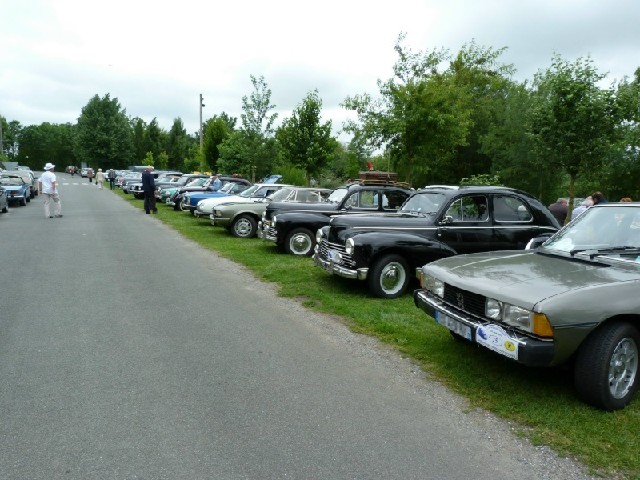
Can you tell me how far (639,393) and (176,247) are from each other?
10402 millimetres

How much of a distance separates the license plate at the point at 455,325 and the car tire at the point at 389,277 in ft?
8.64

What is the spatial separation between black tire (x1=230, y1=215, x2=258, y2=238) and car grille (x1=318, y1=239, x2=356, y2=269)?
266 inches

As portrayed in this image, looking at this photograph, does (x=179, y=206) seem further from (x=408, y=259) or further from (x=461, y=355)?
(x=461, y=355)

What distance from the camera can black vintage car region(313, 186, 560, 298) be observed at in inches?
303

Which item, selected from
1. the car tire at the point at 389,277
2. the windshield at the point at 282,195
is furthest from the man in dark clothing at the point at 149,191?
the car tire at the point at 389,277

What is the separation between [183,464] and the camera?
328 centimetres

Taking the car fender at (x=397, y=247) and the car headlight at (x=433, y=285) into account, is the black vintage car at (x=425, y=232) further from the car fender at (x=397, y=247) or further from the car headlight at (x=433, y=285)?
the car headlight at (x=433, y=285)

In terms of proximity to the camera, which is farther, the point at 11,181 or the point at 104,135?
the point at 104,135

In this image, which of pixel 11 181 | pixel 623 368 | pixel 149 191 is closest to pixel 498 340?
pixel 623 368

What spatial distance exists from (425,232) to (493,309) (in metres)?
3.90

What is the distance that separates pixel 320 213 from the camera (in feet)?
40.2

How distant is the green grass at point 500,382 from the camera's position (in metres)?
3.62

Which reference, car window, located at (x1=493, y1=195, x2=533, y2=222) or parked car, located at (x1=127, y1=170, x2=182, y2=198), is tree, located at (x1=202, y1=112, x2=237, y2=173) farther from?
car window, located at (x1=493, y1=195, x2=533, y2=222)

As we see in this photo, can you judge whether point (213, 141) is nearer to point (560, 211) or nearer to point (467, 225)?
point (560, 211)
